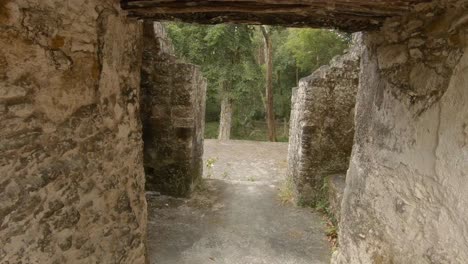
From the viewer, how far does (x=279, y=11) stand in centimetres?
189

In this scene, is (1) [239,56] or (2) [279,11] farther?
(1) [239,56]

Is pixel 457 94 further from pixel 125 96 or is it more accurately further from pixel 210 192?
pixel 210 192

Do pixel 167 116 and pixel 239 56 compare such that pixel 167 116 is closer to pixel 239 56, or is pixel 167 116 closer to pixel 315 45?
pixel 239 56

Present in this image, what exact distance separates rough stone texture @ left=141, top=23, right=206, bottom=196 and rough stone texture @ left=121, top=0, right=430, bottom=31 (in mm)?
2645

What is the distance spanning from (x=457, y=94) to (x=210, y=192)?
4.38 m

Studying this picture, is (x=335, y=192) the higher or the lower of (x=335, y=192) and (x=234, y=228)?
the higher

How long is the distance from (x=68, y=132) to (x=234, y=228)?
308 cm

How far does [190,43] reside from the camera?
11062mm

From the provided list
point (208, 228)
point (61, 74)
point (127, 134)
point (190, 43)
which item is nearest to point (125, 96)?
point (127, 134)

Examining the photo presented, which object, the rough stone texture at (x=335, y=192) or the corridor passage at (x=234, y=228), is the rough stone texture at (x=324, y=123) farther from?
the corridor passage at (x=234, y=228)

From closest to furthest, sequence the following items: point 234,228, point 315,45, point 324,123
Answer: point 234,228 < point 324,123 < point 315,45

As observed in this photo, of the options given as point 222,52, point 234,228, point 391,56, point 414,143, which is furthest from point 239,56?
point 414,143

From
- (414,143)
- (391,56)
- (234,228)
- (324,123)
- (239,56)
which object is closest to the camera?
(414,143)

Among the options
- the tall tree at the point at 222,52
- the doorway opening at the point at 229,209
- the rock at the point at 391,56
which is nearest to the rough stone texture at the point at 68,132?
the rock at the point at 391,56
